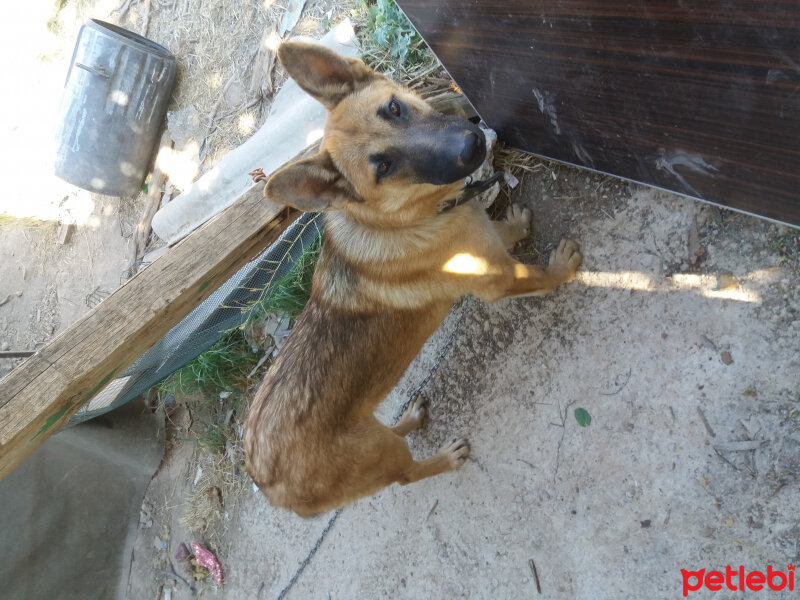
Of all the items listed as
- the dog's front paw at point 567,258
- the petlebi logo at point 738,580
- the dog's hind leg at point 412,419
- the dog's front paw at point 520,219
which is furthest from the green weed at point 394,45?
the petlebi logo at point 738,580

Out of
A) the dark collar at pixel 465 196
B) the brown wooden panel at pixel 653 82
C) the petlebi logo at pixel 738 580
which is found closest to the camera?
the brown wooden panel at pixel 653 82

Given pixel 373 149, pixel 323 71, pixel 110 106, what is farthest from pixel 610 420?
pixel 110 106

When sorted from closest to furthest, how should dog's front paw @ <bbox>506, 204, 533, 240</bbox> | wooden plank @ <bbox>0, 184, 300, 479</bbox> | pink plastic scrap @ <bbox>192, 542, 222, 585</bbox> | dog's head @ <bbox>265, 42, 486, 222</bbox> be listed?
1. wooden plank @ <bbox>0, 184, 300, 479</bbox>
2. dog's head @ <bbox>265, 42, 486, 222</bbox>
3. dog's front paw @ <bbox>506, 204, 533, 240</bbox>
4. pink plastic scrap @ <bbox>192, 542, 222, 585</bbox>

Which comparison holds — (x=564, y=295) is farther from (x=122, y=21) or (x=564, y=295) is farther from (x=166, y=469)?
(x=122, y=21)

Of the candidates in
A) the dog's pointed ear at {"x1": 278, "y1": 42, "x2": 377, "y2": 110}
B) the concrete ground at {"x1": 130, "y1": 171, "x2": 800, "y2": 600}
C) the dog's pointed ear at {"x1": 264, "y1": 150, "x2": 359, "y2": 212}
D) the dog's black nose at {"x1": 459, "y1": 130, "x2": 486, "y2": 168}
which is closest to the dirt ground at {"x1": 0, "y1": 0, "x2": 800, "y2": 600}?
the concrete ground at {"x1": 130, "y1": 171, "x2": 800, "y2": 600}

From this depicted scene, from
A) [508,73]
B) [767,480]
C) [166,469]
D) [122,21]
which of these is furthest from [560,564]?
[122,21]

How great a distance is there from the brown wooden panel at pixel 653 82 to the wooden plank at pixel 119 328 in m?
1.53

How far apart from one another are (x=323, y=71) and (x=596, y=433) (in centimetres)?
265

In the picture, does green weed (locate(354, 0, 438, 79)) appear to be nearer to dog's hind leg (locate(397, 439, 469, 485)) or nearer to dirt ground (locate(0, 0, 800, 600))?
dirt ground (locate(0, 0, 800, 600))

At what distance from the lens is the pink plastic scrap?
5477 mm

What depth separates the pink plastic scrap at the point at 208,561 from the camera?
216 inches

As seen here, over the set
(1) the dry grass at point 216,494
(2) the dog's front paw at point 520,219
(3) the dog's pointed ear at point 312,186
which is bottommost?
(1) the dry grass at point 216,494

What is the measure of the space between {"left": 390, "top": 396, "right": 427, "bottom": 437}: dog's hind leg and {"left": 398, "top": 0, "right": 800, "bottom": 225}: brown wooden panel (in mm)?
2157

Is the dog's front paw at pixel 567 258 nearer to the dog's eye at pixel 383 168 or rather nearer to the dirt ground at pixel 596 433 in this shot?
the dirt ground at pixel 596 433
